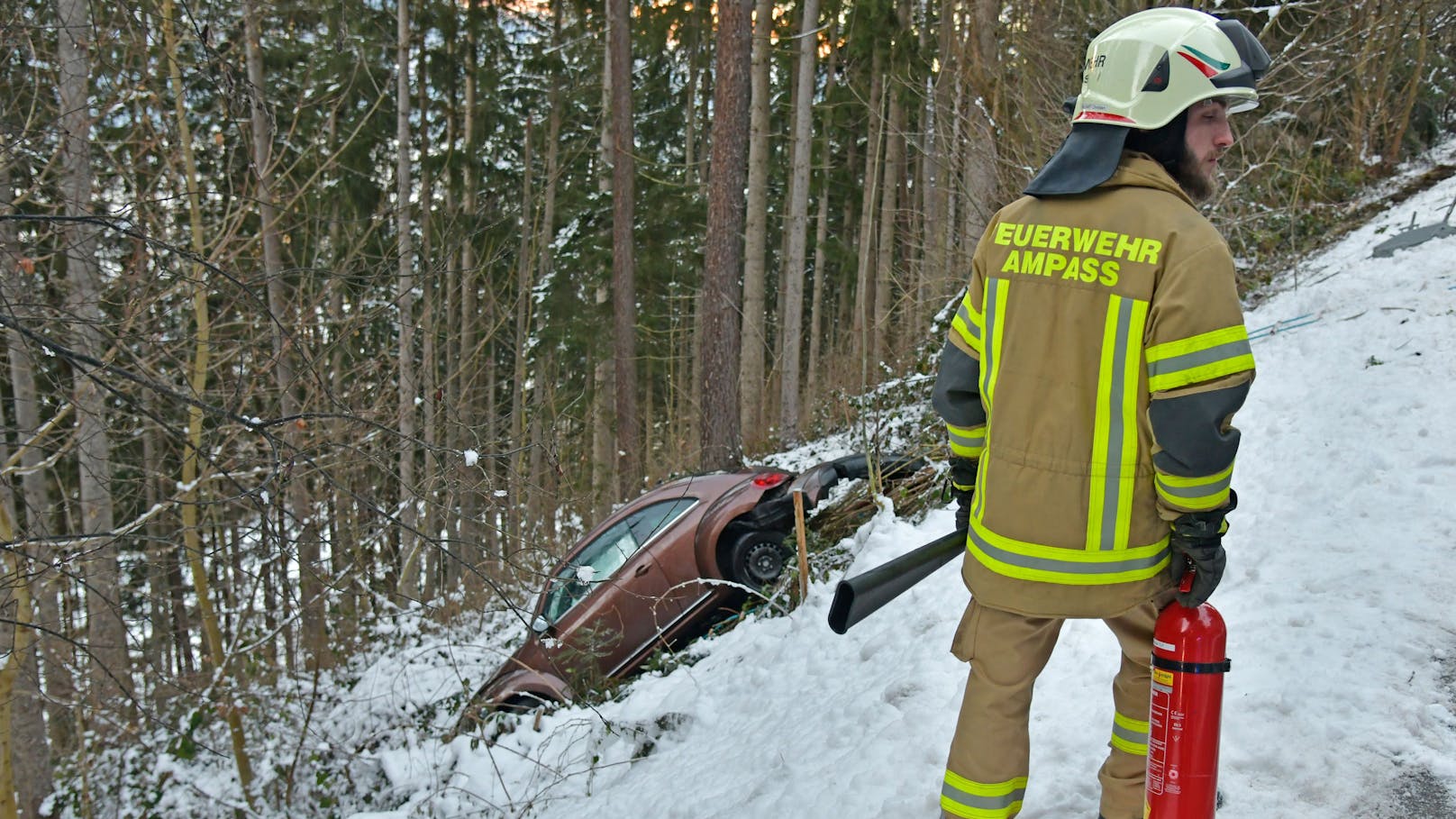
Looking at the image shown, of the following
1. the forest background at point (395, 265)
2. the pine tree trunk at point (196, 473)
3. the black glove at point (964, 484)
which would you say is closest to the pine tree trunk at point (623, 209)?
the forest background at point (395, 265)

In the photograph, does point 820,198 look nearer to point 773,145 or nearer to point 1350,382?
point 773,145

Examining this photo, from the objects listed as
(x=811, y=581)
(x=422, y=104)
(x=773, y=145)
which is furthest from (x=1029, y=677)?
(x=773, y=145)

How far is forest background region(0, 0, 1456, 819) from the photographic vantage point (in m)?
4.57

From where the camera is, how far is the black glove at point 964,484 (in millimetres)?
2703

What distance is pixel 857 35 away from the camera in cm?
1675

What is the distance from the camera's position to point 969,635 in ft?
8.14

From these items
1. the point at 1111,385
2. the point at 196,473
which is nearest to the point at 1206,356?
the point at 1111,385

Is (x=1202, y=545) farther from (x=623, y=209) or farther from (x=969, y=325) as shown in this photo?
(x=623, y=209)

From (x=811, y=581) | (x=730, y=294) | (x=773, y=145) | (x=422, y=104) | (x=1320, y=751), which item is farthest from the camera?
(x=773, y=145)

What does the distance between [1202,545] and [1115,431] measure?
33 centimetres

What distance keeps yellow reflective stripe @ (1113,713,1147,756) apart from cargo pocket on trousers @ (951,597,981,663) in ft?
1.50

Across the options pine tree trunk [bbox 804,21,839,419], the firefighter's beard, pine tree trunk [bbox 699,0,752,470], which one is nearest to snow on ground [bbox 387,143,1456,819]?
the firefighter's beard

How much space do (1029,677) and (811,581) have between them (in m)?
3.70

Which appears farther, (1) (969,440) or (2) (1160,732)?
(1) (969,440)
